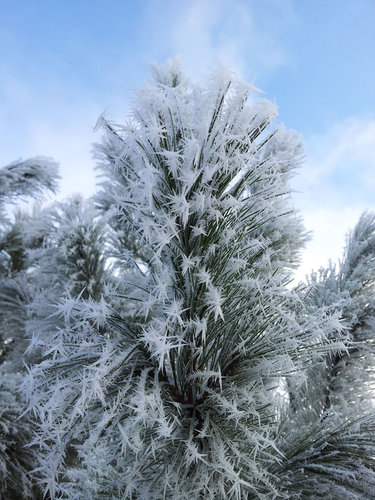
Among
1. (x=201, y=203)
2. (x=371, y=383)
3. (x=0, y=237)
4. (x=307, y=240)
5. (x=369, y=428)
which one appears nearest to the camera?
(x=201, y=203)

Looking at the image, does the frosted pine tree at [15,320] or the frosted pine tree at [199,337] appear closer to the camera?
the frosted pine tree at [199,337]

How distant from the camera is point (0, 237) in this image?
7.04ft

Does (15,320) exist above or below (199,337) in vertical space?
below

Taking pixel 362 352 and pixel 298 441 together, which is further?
pixel 362 352

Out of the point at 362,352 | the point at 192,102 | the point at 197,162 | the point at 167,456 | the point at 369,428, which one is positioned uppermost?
the point at 192,102

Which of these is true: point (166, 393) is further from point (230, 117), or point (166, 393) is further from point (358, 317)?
point (358, 317)

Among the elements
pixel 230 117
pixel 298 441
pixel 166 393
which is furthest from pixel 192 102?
pixel 298 441

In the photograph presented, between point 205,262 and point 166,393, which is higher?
point 205,262

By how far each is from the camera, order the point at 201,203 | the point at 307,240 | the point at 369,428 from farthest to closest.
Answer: the point at 307,240 → the point at 369,428 → the point at 201,203

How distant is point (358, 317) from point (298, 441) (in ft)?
1.20

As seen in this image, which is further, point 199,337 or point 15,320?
point 15,320

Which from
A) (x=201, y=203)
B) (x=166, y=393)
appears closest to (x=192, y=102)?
(x=201, y=203)

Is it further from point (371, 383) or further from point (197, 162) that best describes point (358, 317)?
point (197, 162)

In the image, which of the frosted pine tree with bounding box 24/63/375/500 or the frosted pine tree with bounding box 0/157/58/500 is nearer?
the frosted pine tree with bounding box 24/63/375/500
